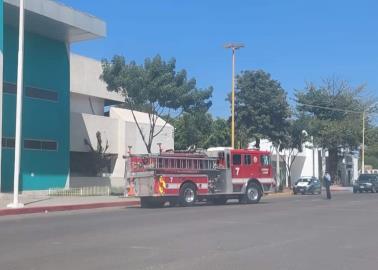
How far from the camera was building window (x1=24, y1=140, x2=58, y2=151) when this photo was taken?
36219 mm

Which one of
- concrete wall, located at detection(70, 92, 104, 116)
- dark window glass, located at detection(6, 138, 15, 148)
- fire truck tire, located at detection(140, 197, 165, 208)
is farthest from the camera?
concrete wall, located at detection(70, 92, 104, 116)

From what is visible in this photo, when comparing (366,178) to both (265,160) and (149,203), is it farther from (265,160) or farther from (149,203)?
(149,203)

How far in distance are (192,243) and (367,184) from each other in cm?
4014

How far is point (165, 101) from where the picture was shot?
36.0m

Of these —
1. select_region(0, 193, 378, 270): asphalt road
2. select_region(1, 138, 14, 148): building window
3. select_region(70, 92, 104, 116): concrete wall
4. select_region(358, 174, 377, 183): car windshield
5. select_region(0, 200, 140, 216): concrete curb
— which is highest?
select_region(70, 92, 104, 116): concrete wall

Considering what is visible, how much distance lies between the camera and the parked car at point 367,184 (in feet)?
167

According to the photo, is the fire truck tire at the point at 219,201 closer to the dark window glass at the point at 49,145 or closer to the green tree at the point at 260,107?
the dark window glass at the point at 49,145

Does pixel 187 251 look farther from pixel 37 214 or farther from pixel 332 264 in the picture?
pixel 37 214

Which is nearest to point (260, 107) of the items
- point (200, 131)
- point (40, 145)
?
point (200, 131)

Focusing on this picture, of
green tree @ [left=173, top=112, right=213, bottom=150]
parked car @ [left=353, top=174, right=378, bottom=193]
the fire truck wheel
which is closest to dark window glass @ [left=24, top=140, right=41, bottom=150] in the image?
green tree @ [left=173, top=112, right=213, bottom=150]

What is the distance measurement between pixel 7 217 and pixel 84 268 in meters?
13.1

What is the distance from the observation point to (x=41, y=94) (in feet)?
122

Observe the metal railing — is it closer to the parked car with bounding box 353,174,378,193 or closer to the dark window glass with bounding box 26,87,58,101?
the dark window glass with bounding box 26,87,58,101

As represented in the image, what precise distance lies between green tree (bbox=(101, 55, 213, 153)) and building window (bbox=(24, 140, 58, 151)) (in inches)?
198
